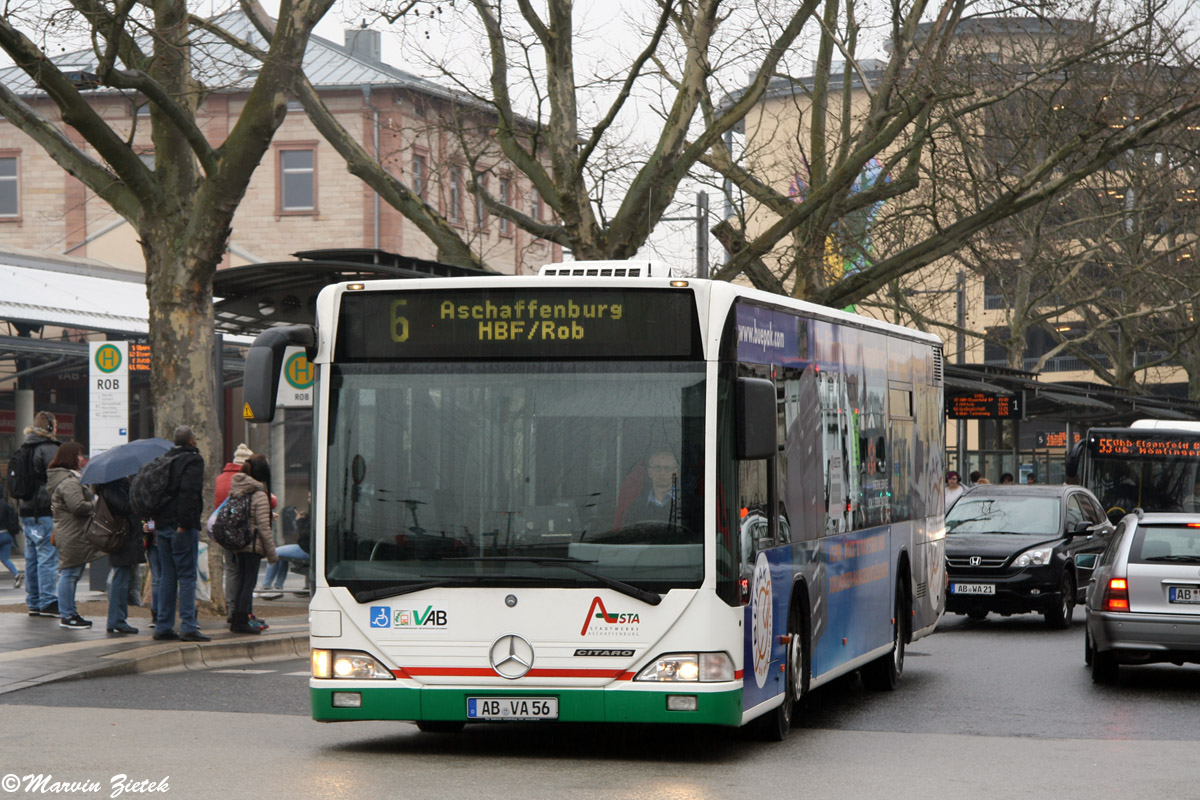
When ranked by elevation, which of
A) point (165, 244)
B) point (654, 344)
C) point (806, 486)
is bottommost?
point (806, 486)

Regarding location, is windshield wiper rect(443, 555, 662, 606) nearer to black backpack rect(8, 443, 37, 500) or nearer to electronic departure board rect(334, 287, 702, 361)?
electronic departure board rect(334, 287, 702, 361)

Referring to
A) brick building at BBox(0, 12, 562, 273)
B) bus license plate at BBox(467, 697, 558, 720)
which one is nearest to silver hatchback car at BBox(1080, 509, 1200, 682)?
bus license plate at BBox(467, 697, 558, 720)

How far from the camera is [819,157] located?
2627cm

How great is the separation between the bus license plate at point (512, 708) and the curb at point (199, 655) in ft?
15.2

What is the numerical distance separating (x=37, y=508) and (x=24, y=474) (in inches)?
16.7

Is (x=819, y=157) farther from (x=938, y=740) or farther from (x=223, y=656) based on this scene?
(x=938, y=740)

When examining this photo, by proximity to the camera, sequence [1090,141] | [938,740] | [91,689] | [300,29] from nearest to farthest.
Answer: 1. [938,740]
2. [91,689]
3. [300,29]
4. [1090,141]

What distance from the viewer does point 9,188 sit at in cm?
5597

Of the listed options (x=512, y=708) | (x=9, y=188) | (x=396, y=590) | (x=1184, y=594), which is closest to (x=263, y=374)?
(x=396, y=590)

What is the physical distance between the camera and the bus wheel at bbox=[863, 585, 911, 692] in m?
13.9

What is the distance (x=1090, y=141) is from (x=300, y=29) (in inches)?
421

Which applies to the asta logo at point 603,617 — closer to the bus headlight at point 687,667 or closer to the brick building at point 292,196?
the bus headlight at point 687,667

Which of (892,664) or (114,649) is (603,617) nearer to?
(892,664)

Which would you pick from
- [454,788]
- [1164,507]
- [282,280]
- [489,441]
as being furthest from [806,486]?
[1164,507]
